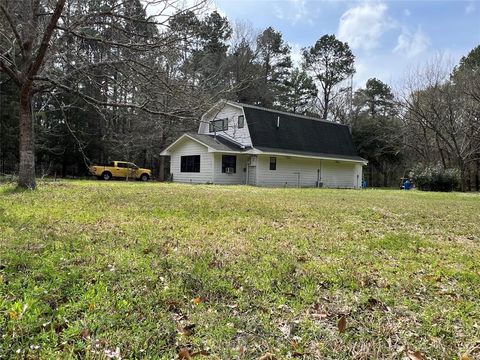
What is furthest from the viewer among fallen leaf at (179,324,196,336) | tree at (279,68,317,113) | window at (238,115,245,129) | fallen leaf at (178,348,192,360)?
tree at (279,68,317,113)

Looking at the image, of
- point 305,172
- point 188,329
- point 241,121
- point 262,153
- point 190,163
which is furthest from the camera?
point 305,172

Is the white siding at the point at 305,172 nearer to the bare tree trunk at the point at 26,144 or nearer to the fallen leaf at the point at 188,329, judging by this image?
the bare tree trunk at the point at 26,144

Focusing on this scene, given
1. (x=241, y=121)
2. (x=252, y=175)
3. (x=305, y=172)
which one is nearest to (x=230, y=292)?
(x=252, y=175)

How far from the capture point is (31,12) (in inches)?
359

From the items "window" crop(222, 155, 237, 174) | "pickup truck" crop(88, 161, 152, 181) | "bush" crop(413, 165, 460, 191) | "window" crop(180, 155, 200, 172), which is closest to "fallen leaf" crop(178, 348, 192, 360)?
"window" crop(222, 155, 237, 174)

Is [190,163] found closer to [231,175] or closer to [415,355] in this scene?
[231,175]

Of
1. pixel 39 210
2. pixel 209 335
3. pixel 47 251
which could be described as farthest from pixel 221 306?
pixel 39 210

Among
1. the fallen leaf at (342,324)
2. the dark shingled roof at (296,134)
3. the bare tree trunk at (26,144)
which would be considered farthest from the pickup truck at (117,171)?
the fallen leaf at (342,324)

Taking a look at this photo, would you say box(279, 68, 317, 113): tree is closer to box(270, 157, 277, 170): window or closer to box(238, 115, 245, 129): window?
box(238, 115, 245, 129): window

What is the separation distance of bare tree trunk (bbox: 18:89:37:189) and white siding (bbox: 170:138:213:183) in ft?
43.1

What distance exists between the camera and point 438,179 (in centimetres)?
2070

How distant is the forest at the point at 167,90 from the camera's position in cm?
927

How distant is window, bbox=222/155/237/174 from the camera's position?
2323 cm

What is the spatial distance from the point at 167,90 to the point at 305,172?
17.6 m
